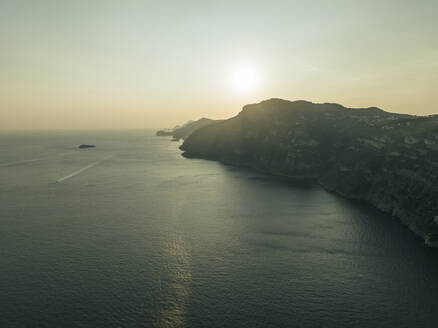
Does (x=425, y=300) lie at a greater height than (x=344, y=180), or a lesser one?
lesser

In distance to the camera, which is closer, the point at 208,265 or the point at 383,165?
the point at 208,265

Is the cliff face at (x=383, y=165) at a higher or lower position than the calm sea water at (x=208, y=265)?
higher

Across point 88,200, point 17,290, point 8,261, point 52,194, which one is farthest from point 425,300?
point 52,194

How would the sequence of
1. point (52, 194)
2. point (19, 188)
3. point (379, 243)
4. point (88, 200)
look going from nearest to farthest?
1. point (379, 243)
2. point (88, 200)
3. point (52, 194)
4. point (19, 188)

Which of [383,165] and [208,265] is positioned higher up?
[383,165]

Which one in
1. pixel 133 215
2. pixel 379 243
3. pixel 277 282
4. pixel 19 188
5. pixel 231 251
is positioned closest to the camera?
pixel 277 282

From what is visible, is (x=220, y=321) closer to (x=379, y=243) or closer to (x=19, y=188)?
(x=379, y=243)

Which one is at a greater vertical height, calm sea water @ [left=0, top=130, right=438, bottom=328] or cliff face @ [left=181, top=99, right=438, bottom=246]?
cliff face @ [left=181, top=99, right=438, bottom=246]

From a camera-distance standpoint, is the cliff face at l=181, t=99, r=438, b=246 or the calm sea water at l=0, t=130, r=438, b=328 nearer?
the calm sea water at l=0, t=130, r=438, b=328
